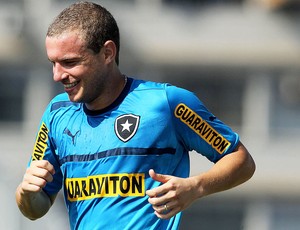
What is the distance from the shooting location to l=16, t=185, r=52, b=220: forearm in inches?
229

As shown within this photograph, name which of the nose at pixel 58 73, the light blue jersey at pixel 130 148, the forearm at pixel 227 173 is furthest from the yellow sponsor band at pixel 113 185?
the nose at pixel 58 73

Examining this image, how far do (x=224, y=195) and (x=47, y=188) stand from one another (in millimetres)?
16535

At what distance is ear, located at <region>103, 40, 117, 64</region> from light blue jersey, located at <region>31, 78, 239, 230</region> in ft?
0.54

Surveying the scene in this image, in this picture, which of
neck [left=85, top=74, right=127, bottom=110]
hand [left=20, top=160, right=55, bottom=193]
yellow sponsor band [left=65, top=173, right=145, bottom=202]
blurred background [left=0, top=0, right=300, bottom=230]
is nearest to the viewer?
hand [left=20, top=160, right=55, bottom=193]

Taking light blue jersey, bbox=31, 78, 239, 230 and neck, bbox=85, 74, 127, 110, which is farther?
neck, bbox=85, 74, 127, 110

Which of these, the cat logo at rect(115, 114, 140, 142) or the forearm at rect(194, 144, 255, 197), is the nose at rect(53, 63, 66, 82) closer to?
the cat logo at rect(115, 114, 140, 142)

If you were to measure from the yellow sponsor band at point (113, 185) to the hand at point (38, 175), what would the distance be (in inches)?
7.5

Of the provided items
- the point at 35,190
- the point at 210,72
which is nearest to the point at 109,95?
the point at 35,190

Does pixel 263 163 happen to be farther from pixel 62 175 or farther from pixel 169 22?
pixel 62 175

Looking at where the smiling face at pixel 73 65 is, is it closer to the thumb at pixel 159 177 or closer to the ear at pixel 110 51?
the ear at pixel 110 51

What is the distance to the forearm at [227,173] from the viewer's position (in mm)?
5574

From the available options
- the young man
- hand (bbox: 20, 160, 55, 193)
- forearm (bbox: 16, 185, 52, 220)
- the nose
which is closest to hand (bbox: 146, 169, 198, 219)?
the young man

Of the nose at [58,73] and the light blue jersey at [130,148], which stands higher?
the nose at [58,73]

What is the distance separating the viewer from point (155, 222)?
18.6 feet
